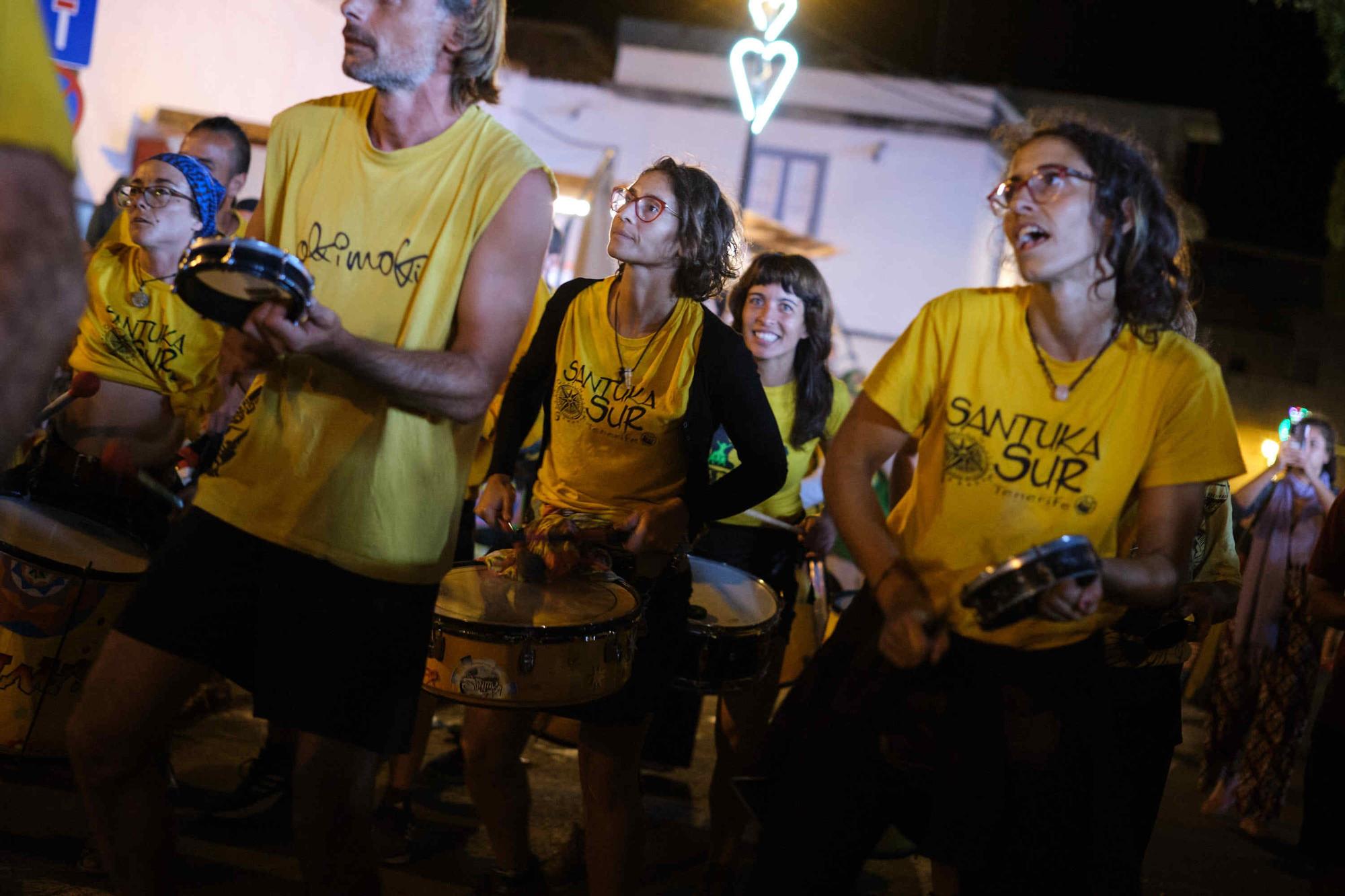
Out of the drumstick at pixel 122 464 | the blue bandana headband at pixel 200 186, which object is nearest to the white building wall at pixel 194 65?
the blue bandana headband at pixel 200 186

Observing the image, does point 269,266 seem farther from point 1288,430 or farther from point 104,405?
point 1288,430

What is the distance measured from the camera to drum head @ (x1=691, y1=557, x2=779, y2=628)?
14.1 ft

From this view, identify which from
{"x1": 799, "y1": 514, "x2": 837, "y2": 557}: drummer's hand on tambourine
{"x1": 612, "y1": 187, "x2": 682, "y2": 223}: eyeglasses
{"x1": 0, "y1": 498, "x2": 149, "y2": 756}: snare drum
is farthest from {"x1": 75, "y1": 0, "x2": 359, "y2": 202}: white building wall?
{"x1": 799, "y1": 514, "x2": 837, "y2": 557}: drummer's hand on tambourine

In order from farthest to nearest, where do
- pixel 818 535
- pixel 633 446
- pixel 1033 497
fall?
pixel 818 535 < pixel 633 446 < pixel 1033 497

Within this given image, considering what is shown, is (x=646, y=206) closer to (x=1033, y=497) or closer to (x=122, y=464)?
(x=1033, y=497)

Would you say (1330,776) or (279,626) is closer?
(279,626)

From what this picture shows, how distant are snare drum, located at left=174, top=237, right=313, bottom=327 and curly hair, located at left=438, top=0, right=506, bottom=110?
0.83m

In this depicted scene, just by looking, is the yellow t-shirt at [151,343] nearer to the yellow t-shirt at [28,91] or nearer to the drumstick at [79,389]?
the drumstick at [79,389]

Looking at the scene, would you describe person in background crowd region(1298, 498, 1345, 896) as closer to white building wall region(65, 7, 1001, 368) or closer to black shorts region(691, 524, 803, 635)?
black shorts region(691, 524, 803, 635)

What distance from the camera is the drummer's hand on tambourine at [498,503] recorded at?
4.12 metres

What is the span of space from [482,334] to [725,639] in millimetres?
1857

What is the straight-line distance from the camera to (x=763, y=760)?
109 inches

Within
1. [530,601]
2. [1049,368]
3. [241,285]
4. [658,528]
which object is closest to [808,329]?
[658,528]

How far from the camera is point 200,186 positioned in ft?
15.8
